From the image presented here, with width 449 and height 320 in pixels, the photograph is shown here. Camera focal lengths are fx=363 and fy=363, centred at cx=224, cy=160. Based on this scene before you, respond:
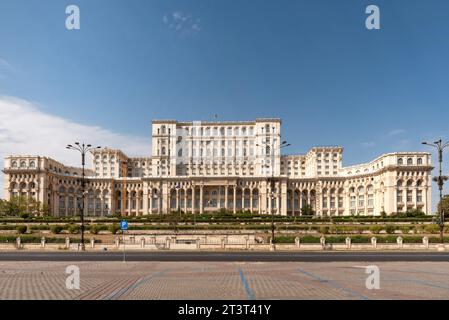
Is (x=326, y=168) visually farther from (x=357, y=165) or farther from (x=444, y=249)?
(x=444, y=249)

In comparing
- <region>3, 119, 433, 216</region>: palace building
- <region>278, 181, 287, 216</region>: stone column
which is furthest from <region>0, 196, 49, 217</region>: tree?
<region>278, 181, 287, 216</region>: stone column

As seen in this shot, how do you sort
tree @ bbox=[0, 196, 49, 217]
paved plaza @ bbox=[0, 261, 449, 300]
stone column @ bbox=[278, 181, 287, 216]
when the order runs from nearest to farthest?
paved plaza @ bbox=[0, 261, 449, 300] < tree @ bbox=[0, 196, 49, 217] < stone column @ bbox=[278, 181, 287, 216]

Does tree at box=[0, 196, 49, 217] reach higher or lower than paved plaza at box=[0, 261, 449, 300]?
lower

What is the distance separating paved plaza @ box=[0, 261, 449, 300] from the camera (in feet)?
47.3

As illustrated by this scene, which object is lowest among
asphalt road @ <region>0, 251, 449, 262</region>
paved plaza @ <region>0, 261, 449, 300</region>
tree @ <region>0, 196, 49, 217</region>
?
tree @ <region>0, 196, 49, 217</region>

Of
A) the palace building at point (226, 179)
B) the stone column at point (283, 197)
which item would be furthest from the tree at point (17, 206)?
the stone column at point (283, 197)

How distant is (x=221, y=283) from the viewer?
56.3 ft

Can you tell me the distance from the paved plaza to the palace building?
342 feet

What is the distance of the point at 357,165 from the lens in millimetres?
141125

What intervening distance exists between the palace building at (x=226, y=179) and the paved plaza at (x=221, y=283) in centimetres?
10419

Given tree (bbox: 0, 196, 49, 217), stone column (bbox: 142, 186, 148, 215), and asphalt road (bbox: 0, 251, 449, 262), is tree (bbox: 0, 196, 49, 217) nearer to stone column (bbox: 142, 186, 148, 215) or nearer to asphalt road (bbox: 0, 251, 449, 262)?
stone column (bbox: 142, 186, 148, 215)

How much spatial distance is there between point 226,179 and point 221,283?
115839mm

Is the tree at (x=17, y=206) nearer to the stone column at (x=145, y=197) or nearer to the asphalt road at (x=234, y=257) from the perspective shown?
the stone column at (x=145, y=197)
